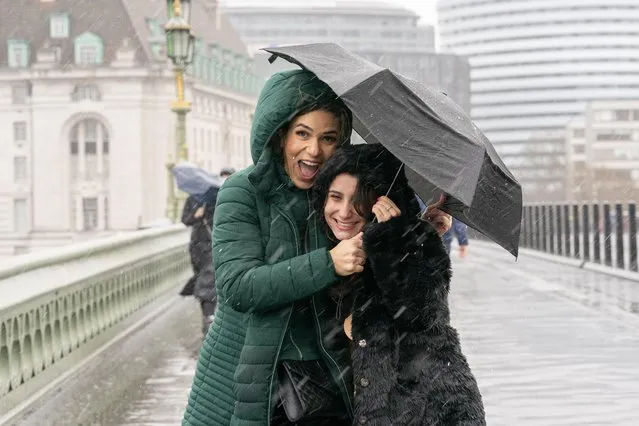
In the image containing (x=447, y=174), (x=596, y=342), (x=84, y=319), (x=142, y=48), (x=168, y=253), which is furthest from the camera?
(x=142, y=48)

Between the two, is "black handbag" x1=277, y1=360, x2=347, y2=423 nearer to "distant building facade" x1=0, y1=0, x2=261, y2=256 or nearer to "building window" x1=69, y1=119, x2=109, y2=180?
"distant building facade" x1=0, y1=0, x2=261, y2=256

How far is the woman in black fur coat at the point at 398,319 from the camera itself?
13.5 feet

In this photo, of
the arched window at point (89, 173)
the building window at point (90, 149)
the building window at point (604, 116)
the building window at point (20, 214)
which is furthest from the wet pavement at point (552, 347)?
the building window at point (604, 116)

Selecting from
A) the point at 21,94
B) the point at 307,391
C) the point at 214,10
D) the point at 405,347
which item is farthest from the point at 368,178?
Result: the point at 214,10

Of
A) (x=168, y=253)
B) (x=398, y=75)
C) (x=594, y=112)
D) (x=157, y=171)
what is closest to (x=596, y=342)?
(x=168, y=253)

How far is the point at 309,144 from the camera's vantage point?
Result: 4309 millimetres

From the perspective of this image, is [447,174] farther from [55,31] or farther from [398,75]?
[55,31]

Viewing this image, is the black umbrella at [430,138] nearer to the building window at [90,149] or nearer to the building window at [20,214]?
the building window at [90,149]

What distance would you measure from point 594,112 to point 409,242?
624 ft

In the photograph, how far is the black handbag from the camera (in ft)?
13.8

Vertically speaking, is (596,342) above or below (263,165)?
below

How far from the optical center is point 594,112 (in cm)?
19112

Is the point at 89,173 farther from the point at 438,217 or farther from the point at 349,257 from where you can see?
the point at 349,257

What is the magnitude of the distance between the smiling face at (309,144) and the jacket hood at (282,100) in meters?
0.04
